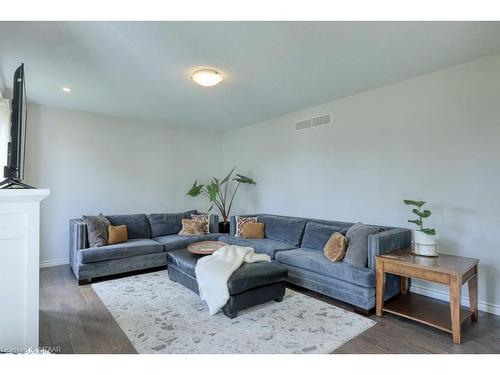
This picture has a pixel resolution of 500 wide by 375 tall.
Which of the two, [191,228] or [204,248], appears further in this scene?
[191,228]

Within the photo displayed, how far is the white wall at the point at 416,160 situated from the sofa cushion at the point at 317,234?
436mm

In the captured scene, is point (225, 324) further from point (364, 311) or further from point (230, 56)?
point (230, 56)

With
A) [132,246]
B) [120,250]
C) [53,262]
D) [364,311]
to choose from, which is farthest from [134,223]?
[364,311]

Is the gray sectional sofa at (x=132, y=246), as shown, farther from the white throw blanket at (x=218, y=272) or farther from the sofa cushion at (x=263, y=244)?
the white throw blanket at (x=218, y=272)

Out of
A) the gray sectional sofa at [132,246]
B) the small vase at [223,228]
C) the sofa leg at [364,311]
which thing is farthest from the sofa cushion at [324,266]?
the small vase at [223,228]

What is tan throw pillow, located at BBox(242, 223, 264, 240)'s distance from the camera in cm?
465

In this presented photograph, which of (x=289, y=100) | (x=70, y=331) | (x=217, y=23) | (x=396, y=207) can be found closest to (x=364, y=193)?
(x=396, y=207)

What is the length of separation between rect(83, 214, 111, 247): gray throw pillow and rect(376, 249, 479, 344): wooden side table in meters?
3.68

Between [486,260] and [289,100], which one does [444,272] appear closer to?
[486,260]

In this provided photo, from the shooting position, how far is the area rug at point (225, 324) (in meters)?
2.23

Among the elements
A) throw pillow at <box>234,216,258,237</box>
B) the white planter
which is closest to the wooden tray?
throw pillow at <box>234,216,258,237</box>

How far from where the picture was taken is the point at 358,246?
3141 millimetres

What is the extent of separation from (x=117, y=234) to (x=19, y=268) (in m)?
2.61
